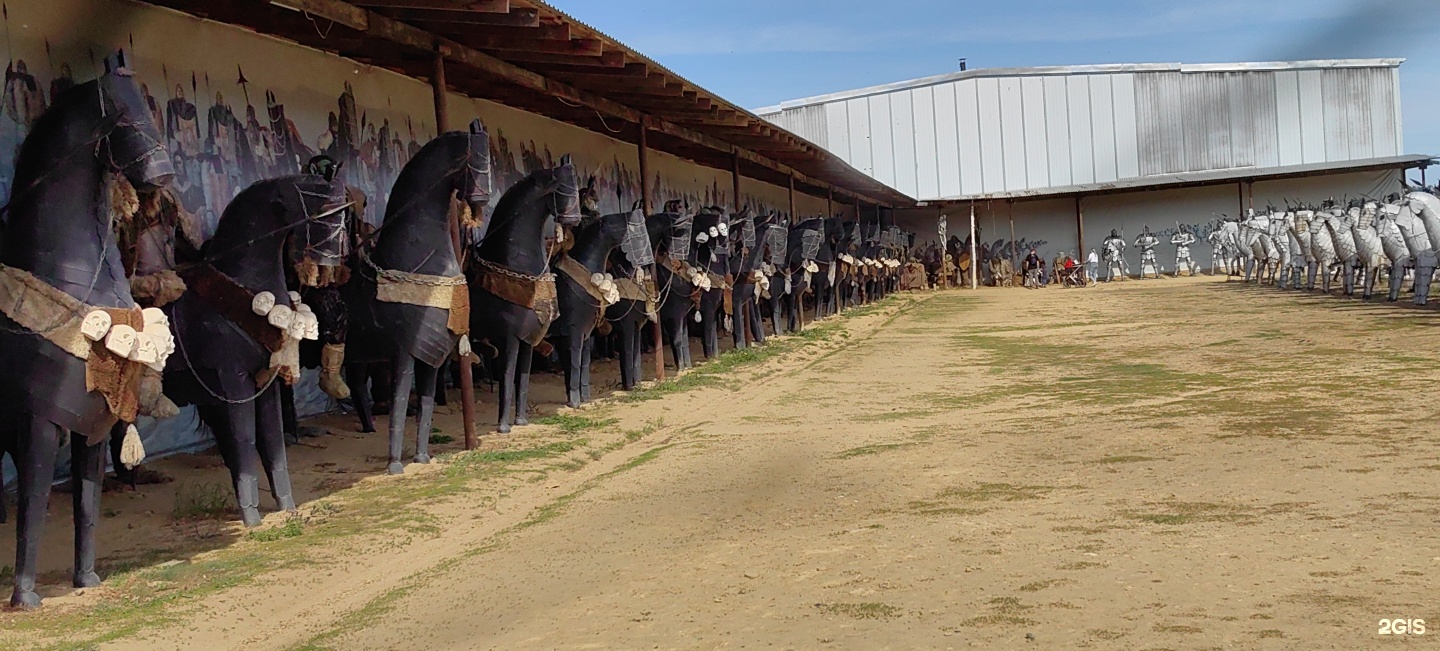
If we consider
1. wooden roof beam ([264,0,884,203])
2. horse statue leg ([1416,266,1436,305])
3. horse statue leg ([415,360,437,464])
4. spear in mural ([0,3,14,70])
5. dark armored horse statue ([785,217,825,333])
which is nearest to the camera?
spear in mural ([0,3,14,70])

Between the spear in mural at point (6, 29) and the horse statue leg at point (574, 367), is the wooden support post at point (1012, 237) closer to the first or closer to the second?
the horse statue leg at point (574, 367)

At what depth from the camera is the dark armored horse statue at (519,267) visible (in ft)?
34.2

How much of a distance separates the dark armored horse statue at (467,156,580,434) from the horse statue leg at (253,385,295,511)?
10.5 feet

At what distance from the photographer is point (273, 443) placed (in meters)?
7.58

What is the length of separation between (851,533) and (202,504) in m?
4.46

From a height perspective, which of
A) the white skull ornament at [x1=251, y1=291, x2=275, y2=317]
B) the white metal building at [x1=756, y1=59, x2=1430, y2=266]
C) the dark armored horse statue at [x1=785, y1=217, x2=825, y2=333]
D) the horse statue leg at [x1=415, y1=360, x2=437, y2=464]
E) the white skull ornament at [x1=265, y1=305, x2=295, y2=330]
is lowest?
the horse statue leg at [x1=415, y1=360, x2=437, y2=464]

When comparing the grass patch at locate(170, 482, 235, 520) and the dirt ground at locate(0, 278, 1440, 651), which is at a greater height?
the grass patch at locate(170, 482, 235, 520)

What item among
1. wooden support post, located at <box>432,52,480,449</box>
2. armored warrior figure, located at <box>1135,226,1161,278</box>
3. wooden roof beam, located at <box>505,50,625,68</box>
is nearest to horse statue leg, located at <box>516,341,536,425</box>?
wooden support post, located at <box>432,52,480,449</box>

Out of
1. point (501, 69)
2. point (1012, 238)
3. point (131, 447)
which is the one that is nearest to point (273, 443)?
point (131, 447)

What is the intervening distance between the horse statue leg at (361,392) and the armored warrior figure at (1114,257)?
36.2 meters

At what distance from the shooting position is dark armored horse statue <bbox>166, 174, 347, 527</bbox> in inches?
280

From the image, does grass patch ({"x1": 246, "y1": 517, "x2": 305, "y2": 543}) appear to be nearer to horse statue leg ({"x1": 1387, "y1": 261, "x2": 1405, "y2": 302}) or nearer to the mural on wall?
the mural on wall

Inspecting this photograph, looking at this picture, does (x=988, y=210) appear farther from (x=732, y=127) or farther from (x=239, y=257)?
(x=239, y=257)

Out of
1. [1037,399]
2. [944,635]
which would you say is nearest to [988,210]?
[1037,399]
